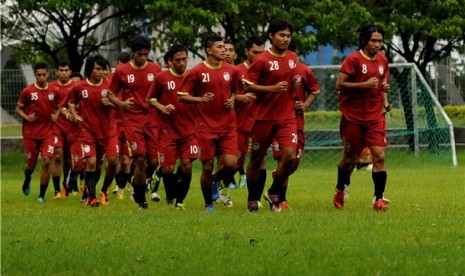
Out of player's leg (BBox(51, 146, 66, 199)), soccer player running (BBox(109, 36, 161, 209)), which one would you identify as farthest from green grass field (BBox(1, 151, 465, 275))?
player's leg (BBox(51, 146, 66, 199))

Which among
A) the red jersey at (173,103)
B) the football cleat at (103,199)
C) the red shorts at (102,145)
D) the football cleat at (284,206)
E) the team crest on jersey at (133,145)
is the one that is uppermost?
the red jersey at (173,103)

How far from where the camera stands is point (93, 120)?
59.7 ft

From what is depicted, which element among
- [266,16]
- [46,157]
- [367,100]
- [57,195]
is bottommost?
[57,195]

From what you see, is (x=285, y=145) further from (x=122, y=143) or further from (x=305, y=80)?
(x=122, y=143)

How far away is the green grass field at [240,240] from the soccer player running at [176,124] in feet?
1.98

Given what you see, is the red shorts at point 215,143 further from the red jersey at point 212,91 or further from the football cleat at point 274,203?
the football cleat at point 274,203

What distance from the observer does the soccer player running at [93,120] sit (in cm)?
1808

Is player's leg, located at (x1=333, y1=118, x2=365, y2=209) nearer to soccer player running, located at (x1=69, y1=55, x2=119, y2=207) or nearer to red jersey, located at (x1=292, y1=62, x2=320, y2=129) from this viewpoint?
red jersey, located at (x1=292, y1=62, x2=320, y2=129)

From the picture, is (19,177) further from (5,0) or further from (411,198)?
(411,198)

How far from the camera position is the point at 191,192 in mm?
21234

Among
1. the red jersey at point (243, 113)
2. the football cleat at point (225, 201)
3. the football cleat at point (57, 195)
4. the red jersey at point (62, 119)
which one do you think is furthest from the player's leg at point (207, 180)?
the red jersey at point (62, 119)

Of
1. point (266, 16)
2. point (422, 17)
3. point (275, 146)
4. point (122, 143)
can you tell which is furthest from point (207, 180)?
point (422, 17)

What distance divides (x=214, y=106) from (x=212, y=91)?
0.20 metres

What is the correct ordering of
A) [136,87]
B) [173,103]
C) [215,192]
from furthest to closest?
[215,192]
[136,87]
[173,103]
